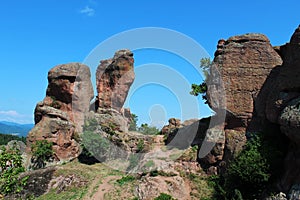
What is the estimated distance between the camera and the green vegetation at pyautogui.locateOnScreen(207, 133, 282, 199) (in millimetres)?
16500

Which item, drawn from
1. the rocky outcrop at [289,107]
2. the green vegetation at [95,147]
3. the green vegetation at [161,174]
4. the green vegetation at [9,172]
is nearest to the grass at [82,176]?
the green vegetation at [95,147]

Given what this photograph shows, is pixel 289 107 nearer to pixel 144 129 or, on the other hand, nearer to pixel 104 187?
pixel 104 187

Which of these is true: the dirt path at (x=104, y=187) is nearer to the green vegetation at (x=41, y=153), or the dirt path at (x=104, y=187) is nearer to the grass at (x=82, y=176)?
the grass at (x=82, y=176)

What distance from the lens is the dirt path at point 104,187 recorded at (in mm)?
19844

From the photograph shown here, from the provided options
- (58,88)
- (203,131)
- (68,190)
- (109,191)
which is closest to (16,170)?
(109,191)

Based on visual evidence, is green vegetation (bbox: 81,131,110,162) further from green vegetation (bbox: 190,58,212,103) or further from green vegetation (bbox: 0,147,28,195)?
green vegetation (bbox: 0,147,28,195)

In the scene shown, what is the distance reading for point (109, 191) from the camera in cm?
2039

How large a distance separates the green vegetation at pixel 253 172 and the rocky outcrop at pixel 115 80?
2386 centimetres

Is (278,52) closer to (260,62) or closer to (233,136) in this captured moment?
(260,62)

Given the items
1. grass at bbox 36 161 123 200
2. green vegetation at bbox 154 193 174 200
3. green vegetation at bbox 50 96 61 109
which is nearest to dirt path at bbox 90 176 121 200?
grass at bbox 36 161 123 200

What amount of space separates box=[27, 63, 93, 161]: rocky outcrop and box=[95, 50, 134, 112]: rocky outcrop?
6.78 ft

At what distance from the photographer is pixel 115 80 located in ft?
127

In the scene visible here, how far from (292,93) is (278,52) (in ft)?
25.2

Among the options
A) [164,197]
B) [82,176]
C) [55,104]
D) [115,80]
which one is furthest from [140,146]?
[164,197]
